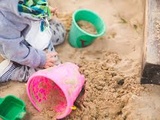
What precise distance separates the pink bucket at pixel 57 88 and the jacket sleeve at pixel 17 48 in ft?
0.40

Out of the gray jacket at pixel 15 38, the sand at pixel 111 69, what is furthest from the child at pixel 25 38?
the sand at pixel 111 69

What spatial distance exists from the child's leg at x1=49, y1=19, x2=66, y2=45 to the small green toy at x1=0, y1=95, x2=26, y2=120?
0.50 metres

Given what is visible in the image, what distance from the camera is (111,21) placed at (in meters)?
2.62

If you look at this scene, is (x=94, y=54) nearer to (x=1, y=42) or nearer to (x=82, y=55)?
(x=82, y=55)

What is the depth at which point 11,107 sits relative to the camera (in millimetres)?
2115

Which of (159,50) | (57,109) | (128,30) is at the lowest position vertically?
(57,109)

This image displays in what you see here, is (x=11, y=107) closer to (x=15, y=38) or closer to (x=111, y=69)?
(x=15, y=38)

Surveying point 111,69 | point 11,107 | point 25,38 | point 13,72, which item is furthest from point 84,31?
point 11,107

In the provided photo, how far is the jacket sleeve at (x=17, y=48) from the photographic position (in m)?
2.01

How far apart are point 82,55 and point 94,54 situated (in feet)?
0.26

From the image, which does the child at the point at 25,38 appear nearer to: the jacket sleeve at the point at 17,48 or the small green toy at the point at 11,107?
the jacket sleeve at the point at 17,48

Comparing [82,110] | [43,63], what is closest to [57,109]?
[82,110]

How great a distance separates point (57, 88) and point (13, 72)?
0.94 ft

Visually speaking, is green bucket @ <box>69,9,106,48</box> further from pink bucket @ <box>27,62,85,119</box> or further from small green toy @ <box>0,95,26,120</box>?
small green toy @ <box>0,95,26,120</box>
